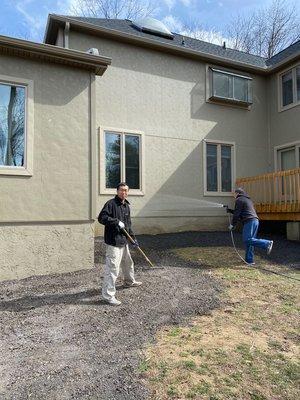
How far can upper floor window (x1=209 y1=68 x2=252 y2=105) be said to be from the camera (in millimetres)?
14727

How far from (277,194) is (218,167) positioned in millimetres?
2656

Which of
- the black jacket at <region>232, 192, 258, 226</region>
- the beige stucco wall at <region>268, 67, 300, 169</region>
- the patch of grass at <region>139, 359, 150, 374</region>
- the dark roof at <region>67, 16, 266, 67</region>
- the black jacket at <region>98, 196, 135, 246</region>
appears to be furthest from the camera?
the beige stucco wall at <region>268, 67, 300, 169</region>

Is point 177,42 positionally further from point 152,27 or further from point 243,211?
point 243,211

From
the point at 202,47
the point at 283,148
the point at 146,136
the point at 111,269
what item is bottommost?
the point at 111,269

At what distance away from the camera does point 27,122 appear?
7.88m

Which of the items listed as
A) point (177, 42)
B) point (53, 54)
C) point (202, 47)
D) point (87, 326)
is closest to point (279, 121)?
point (202, 47)

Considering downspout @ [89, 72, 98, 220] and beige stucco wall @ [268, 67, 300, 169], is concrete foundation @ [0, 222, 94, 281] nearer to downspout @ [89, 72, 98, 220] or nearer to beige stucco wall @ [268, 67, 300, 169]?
downspout @ [89, 72, 98, 220]

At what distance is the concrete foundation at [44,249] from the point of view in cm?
764

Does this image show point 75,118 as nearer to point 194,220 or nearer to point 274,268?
point 274,268

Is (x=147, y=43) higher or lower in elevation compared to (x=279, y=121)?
higher

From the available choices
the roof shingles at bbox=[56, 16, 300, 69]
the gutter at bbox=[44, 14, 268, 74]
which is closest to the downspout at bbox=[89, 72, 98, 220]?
the gutter at bbox=[44, 14, 268, 74]

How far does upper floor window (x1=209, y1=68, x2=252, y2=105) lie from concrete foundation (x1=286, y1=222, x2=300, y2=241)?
5.31 meters

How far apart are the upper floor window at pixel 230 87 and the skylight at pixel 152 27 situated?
2381 millimetres

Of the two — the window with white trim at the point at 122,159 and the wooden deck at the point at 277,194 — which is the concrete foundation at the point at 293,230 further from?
the window with white trim at the point at 122,159
